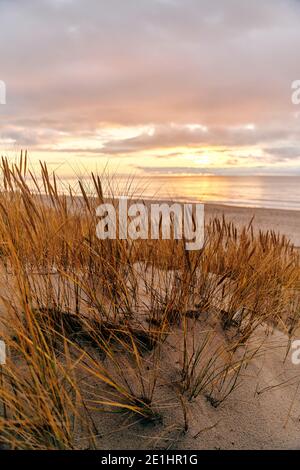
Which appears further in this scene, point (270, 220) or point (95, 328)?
point (270, 220)

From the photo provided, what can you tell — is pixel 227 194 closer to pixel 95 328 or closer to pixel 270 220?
pixel 270 220

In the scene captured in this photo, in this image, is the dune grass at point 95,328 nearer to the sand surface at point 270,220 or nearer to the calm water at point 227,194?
the calm water at point 227,194

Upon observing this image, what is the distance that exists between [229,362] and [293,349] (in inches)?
27.2

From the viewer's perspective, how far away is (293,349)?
242 centimetres

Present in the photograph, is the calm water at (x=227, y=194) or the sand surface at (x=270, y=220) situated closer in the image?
the calm water at (x=227, y=194)

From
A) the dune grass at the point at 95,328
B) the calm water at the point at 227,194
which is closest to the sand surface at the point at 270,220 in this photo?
the calm water at the point at 227,194

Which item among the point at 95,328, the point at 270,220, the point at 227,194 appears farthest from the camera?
the point at 227,194

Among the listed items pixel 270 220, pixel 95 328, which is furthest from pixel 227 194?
pixel 95 328

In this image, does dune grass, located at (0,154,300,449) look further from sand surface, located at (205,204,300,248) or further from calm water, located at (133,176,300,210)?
sand surface, located at (205,204,300,248)

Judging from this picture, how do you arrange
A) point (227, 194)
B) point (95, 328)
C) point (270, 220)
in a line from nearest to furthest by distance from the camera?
point (95, 328) < point (270, 220) < point (227, 194)

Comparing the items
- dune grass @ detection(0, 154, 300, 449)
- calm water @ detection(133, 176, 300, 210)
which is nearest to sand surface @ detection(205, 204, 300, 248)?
calm water @ detection(133, 176, 300, 210)

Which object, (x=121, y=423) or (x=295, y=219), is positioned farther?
(x=295, y=219)
